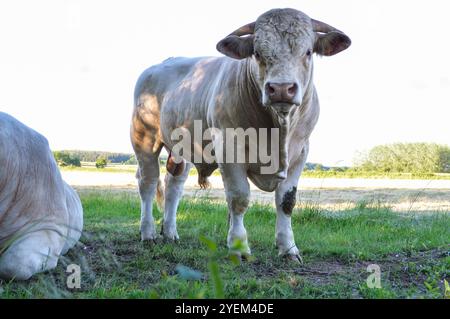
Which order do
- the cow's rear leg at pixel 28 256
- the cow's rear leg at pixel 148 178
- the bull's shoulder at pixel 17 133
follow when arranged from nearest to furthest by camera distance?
1. the cow's rear leg at pixel 28 256
2. the bull's shoulder at pixel 17 133
3. the cow's rear leg at pixel 148 178

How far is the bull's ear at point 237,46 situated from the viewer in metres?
4.88

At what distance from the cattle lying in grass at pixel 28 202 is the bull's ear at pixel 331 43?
2.70 metres

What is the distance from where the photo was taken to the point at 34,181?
477 cm

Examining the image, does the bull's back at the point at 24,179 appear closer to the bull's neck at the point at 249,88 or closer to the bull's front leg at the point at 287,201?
the bull's neck at the point at 249,88

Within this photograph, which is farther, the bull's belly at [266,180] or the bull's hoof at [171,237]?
the bull's hoof at [171,237]

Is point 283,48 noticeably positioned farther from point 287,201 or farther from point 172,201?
point 172,201

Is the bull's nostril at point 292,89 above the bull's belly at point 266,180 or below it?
above

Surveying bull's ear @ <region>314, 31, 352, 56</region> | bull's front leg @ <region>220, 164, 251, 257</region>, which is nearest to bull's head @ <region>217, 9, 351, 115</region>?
bull's ear @ <region>314, 31, 352, 56</region>

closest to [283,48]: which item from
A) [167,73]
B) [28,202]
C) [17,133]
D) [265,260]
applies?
[265,260]

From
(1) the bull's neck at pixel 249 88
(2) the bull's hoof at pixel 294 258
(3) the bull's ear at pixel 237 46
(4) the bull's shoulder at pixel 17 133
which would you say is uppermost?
(3) the bull's ear at pixel 237 46

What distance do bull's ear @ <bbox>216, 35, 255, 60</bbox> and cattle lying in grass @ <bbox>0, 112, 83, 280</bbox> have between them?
191 centimetres

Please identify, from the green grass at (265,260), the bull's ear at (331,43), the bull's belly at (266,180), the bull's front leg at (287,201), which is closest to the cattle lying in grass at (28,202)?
the green grass at (265,260)

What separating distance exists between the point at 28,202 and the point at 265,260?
222 centimetres
